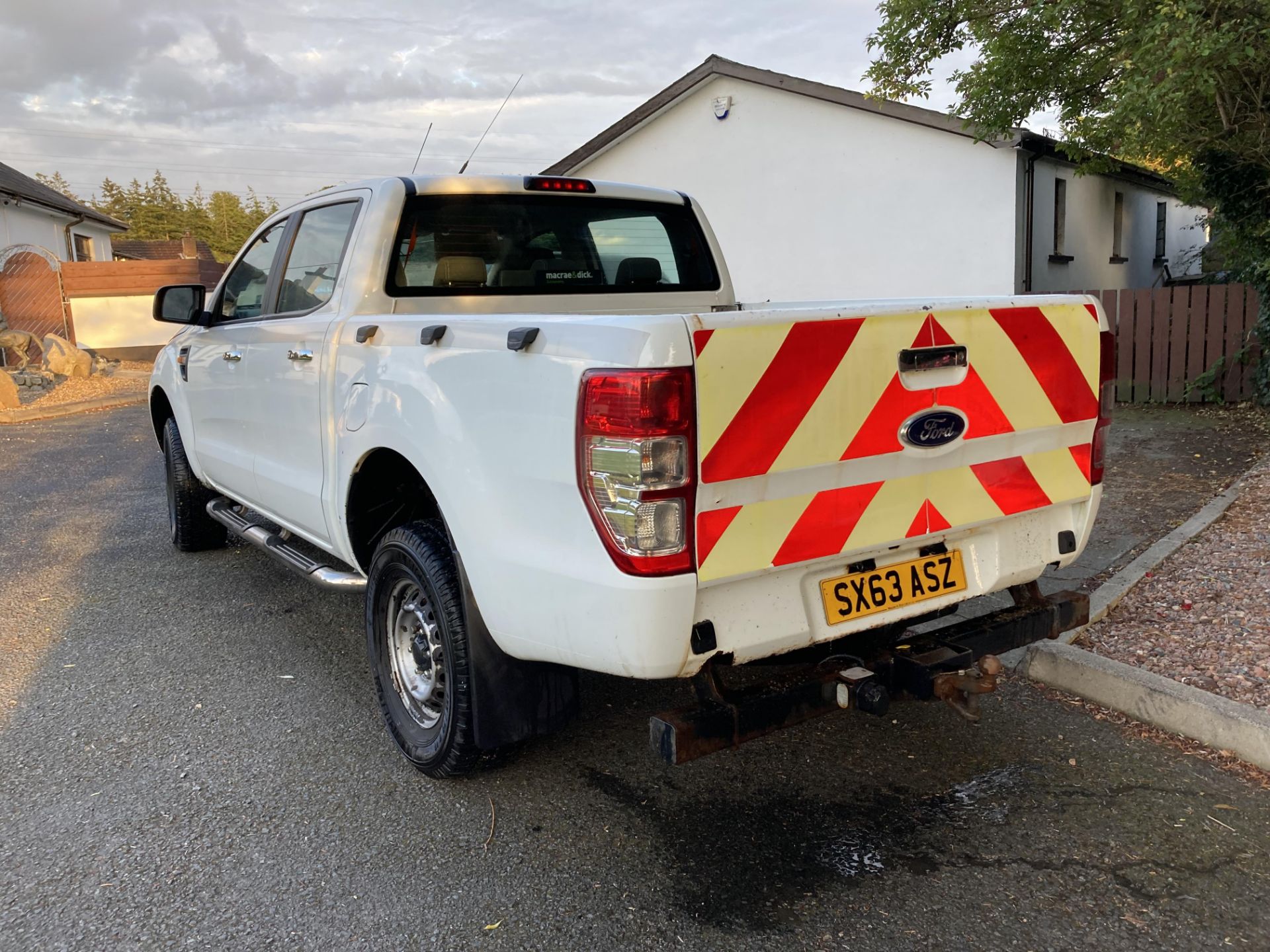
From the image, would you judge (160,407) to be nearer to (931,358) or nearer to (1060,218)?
(931,358)

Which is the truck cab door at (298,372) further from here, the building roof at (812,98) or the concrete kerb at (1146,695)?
the building roof at (812,98)

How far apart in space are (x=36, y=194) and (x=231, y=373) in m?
26.9

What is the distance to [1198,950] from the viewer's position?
2.35 metres

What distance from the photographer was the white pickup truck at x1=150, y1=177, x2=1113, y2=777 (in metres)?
2.36

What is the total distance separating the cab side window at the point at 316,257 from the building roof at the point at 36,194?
23894mm

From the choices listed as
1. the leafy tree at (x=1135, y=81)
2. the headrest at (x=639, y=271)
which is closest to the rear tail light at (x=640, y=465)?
the headrest at (x=639, y=271)

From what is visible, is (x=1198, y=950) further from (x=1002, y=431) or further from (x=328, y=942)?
(x=328, y=942)

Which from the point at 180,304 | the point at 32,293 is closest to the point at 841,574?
the point at 180,304

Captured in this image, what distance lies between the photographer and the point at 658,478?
2295 mm

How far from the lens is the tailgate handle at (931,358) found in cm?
267

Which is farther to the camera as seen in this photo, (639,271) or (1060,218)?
(1060,218)

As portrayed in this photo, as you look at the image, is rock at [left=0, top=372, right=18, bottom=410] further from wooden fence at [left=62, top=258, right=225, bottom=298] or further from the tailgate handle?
→ the tailgate handle

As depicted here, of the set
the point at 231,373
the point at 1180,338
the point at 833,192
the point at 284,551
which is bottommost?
the point at 284,551

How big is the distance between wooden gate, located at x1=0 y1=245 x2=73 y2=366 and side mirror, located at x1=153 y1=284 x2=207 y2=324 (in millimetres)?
19727
